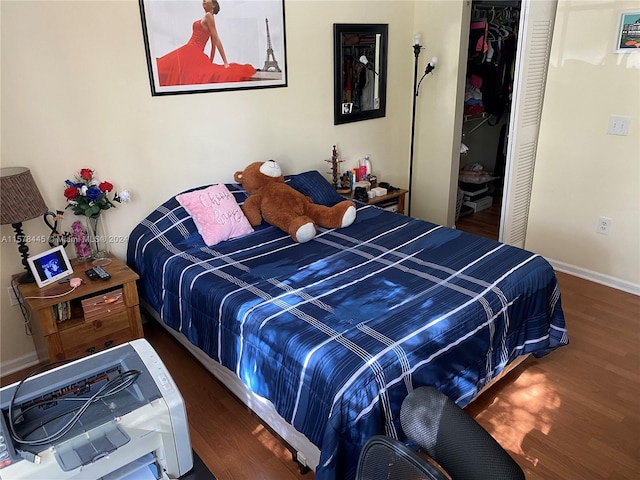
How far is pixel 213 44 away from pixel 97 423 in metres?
2.40

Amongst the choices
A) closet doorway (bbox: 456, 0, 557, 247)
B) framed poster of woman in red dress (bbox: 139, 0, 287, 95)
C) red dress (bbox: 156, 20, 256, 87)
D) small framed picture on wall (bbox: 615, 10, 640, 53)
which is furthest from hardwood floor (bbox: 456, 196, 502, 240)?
red dress (bbox: 156, 20, 256, 87)

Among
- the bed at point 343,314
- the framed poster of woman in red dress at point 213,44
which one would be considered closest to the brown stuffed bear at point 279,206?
the bed at point 343,314

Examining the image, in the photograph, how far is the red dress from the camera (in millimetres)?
2775

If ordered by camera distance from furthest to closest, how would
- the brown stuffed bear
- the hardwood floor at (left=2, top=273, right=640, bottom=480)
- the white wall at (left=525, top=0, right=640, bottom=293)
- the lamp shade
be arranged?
the white wall at (left=525, top=0, right=640, bottom=293), the brown stuffed bear, the lamp shade, the hardwood floor at (left=2, top=273, right=640, bottom=480)

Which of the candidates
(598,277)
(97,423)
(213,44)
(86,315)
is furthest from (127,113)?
(598,277)

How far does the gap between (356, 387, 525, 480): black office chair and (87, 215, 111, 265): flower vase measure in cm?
210

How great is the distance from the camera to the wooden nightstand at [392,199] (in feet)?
12.2

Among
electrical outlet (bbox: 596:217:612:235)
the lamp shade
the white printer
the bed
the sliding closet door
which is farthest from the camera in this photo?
electrical outlet (bbox: 596:217:612:235)

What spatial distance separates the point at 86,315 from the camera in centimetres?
242

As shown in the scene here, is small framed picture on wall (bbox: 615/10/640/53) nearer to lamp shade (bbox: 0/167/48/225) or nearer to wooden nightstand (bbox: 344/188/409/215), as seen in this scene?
wooden nightstand (bbox: 344/188/409/215)

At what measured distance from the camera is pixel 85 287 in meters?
2.40

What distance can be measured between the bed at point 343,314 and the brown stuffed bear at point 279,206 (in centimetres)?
8

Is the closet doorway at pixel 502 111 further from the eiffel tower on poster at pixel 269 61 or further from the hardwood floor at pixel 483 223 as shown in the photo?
the eiffel tower on poster at pixel 269 61

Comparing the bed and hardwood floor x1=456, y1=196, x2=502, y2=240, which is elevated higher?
the bed
